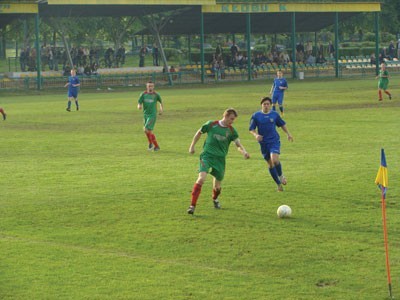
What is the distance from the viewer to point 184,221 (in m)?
16.0

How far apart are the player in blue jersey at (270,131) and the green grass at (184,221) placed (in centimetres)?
43

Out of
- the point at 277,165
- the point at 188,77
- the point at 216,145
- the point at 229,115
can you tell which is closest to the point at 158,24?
the point at 188,77

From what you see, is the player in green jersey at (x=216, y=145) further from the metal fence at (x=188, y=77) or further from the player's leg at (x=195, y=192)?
the metal fence at (x=188, y=77)

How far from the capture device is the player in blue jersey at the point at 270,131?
18.6 m

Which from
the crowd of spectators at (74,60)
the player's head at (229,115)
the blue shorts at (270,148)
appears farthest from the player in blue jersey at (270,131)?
the crowd of spectators at (74,60)

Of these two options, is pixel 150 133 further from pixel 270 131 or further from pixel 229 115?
pixel 229 115

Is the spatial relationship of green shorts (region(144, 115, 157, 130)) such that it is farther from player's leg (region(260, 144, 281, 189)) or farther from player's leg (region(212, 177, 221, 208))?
player's leg (region(212, 177, 221, 208))

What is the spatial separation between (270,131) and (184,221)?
3.77 meters

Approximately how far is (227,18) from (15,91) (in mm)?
20417

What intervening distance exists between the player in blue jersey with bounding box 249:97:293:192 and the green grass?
434mm

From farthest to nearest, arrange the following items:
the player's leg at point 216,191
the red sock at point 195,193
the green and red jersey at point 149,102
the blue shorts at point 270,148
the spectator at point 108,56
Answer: the spectator at point 108,56, the green and red jersey at point 149,102, the blue shorts at point 270,148, the player's leg at point 216,191, the red sock at point 195,193

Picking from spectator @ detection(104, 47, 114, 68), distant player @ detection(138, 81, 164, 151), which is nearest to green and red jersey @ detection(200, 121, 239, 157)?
distant player @ detection(138, 81, 164, 151)

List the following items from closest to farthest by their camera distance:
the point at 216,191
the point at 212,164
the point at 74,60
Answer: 1. the point at 212,164
2. the point at 216,191
3. the point at 74,60

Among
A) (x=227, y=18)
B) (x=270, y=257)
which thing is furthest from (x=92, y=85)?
(x=270, y=257)
